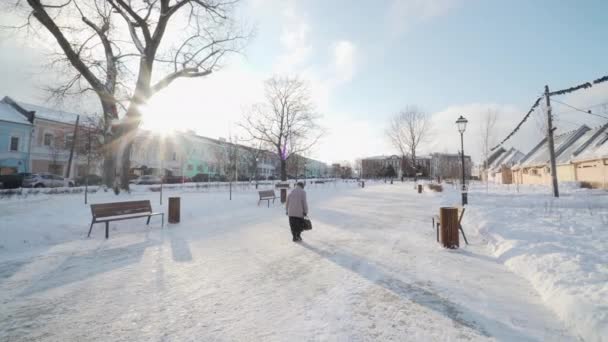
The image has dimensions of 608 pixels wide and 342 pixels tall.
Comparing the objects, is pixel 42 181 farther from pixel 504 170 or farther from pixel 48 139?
pixel 504 170

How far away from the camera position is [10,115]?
31.4 meters

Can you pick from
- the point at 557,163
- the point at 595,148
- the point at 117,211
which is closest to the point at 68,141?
the point at 117,211

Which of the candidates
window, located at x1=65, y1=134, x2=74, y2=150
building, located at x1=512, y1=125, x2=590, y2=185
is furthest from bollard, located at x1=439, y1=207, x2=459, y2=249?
window, located at x1=65, y1=134, x2=74, y2=150

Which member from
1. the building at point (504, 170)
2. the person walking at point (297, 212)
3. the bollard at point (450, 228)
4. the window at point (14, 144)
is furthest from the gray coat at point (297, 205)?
the building at point (504, 170)

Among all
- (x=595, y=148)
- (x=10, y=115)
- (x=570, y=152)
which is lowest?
(x=595, y=148)

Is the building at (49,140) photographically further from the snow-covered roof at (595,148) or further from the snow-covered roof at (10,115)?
the snow-covered roof at (595,148)

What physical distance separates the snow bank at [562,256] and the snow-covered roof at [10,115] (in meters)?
45.4

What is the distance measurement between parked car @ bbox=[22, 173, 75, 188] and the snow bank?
33.1m

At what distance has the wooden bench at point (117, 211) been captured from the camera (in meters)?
7.19

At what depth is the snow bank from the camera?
9.98 feet

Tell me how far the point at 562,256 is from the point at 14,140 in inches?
1827

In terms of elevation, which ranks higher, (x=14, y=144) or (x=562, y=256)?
(x=14, y=144)

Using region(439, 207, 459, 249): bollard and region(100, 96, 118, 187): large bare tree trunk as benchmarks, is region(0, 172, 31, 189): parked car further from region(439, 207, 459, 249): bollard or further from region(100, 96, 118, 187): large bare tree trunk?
region(439, 207, 459, 249): bollard

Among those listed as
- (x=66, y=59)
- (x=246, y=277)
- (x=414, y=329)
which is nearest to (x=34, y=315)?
(x=246, y=277)
